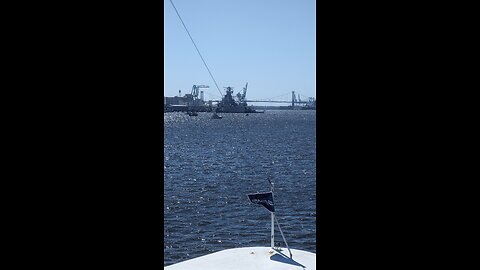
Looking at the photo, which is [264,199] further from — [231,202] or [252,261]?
[231,202]

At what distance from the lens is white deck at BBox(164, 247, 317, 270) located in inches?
303

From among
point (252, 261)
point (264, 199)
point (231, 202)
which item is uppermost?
point (264, 199)

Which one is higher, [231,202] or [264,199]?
[264,199]

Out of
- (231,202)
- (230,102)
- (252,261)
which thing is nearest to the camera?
(252,261)

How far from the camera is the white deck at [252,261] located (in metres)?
7.70

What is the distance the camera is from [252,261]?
319 inches

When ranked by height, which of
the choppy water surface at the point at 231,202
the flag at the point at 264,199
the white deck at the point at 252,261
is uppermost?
the flag at the point at 264,199

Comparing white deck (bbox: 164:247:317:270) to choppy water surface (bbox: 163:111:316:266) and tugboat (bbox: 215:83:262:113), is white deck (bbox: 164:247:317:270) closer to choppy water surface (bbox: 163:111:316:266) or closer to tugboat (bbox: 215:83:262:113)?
choppy water surface (bbox: 163:111:316:266)

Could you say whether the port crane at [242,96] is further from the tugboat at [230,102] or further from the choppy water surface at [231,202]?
the choppy water surface at [231,202]

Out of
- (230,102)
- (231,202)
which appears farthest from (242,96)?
(231,202)

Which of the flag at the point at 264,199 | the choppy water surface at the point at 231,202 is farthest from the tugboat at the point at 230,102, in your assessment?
the flag at the point at 264,199
